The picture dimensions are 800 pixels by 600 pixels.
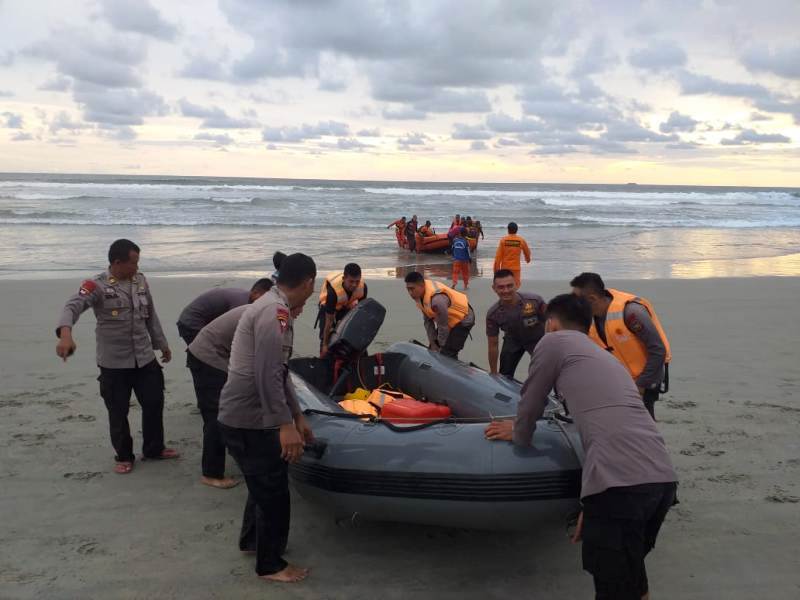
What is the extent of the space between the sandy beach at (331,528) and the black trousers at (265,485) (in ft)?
0.53

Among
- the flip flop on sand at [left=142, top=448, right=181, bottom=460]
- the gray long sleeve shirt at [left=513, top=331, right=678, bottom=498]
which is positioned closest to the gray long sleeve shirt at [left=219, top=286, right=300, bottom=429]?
the gray long sleeve shirt at [left=513, top=331, right=678, bottom=498]

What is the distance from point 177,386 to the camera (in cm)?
607

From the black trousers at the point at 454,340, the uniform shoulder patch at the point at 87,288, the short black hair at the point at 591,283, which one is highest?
the short black hair at the point at 591,283

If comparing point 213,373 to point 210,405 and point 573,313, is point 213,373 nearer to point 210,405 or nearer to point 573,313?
point 210,405

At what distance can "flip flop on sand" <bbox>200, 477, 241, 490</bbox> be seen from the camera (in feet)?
13.5

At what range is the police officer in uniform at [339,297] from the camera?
18.6 ft

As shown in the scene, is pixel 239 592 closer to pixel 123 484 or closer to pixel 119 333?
pixel 123 484

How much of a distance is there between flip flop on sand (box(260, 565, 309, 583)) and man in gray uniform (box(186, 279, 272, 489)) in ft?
3.51

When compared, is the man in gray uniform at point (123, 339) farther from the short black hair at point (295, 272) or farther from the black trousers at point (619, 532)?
the black trousers at point (619, 532)

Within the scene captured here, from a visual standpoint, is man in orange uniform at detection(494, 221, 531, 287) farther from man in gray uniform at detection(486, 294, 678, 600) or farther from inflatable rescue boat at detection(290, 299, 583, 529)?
man in gray uniform at detection(486, 294, 678, 600)

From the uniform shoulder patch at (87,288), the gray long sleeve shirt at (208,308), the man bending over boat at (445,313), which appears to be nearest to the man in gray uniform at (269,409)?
the gray long sleeve shirt at (208,308)

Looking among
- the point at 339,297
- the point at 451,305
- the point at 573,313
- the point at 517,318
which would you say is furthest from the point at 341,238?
the point at 573,313

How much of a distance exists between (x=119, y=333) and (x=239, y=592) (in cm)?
187

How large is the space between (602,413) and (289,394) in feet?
4.13
